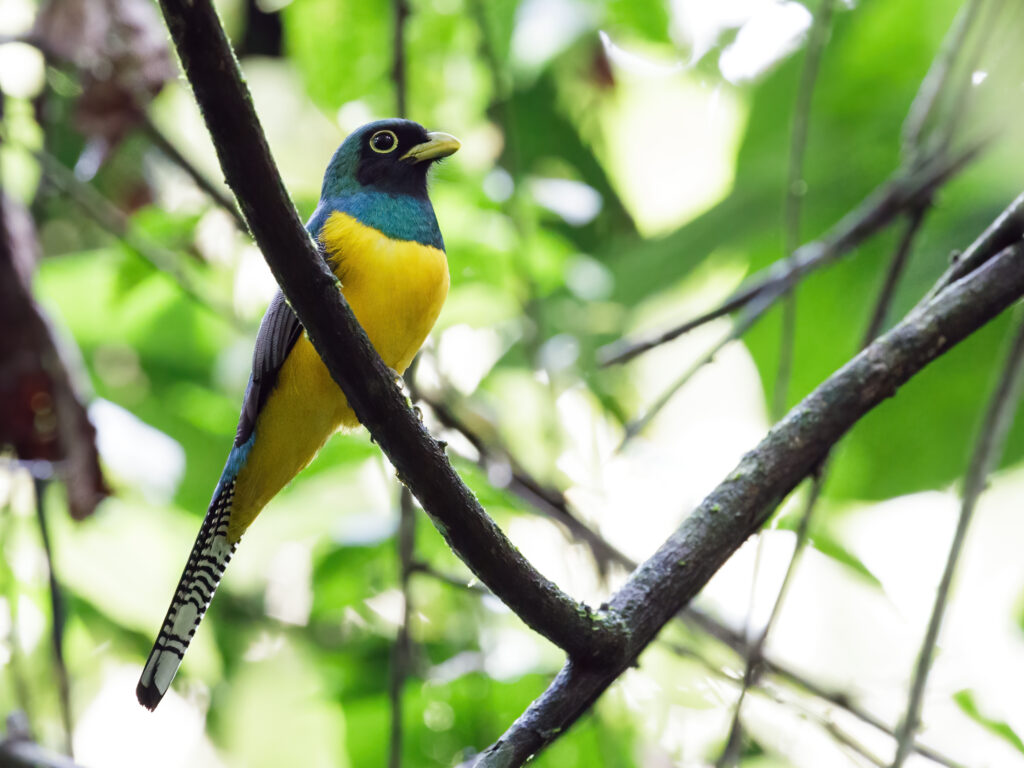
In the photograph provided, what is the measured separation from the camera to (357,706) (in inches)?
164

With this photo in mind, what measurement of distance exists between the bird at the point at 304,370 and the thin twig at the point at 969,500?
1.45m

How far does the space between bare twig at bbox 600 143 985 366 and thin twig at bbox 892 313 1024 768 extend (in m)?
0.69

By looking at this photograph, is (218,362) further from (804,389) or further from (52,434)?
(804,389)

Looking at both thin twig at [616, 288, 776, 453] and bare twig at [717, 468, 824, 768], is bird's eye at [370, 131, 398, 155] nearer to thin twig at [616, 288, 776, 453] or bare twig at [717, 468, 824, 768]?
thin twig at [616, 288, 776, 453]

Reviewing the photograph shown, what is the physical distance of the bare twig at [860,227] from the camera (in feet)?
10.3

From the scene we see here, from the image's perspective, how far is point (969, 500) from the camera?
8.54 feet

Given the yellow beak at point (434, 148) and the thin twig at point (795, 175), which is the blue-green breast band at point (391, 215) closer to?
the yellow beak at point (434, 148)

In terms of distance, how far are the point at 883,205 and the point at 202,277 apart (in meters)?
3.06

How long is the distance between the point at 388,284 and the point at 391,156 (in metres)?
0.75

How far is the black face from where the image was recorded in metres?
3.38

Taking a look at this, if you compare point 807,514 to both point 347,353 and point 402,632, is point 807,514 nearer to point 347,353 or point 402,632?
point 402,632

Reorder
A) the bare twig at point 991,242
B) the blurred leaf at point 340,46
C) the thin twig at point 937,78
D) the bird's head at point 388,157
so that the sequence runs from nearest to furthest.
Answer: the bare twig at point 991,242
the thin twig at point 937,78
the bird's head at point 388,157
the blurred leaf at point 340,46

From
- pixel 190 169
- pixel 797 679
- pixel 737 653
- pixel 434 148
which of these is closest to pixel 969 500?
pixel 797 679

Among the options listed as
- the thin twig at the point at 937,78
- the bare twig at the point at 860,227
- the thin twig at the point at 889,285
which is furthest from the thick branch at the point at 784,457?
the thin twig at the point at 937,78
